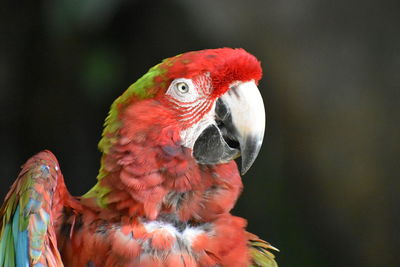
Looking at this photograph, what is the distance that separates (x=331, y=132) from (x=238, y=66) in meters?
1.39

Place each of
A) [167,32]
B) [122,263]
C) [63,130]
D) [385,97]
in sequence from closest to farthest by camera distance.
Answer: [122,263]
[385,97]
[167,32]
[63,130]

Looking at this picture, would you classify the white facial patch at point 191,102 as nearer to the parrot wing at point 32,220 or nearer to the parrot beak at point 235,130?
the parrot beak at point 235,130

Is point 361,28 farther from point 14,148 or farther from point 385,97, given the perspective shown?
point 14,148

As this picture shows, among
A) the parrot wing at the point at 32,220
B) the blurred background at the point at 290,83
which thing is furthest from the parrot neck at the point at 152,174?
the blurred background at the point at 290,83

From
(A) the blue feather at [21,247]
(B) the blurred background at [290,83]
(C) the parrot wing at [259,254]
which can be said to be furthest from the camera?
(B) the blurred background at [290,83]

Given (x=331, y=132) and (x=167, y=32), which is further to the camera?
(x=167, y=32)

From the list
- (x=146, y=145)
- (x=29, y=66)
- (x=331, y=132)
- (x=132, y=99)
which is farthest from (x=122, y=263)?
(x=29, y=66)

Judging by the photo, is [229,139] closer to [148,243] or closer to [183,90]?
[183,90]

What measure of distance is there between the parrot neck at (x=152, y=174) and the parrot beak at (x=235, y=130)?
45 millimetres

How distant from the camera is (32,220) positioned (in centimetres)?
111

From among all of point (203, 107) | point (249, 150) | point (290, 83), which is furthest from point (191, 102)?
point (290, 83)

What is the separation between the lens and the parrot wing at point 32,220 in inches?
43.3

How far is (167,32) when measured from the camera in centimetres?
271

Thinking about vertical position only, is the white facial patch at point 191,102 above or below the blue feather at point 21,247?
above
